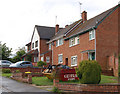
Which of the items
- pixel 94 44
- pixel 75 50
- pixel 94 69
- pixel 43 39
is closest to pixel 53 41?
pixel 43 39

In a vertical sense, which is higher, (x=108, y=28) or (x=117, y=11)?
(x=117, y=11)

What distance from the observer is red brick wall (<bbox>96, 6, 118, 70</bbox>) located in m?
24.7

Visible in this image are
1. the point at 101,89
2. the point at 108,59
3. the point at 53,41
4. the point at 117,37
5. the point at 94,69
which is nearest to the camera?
the point at 101,89

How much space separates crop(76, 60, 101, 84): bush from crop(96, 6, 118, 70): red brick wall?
1254 centimetres

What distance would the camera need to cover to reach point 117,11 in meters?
26.1

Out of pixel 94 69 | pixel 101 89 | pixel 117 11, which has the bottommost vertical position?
pixel 101 89

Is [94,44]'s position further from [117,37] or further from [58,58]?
[58,58]

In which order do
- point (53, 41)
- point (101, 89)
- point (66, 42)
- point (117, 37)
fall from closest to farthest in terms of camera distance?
point (101, 89), point (117, 37), point (66, 42), point (53, 41)

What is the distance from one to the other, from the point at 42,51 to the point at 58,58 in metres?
6.29

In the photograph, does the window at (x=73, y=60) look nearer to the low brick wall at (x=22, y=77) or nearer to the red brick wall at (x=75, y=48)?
the red brick wall at (x=75, y=48)

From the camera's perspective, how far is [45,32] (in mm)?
41906

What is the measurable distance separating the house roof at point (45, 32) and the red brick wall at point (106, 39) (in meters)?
17.3

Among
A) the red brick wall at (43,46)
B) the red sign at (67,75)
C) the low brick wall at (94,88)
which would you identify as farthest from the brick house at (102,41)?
the red brick wall at (43,46)

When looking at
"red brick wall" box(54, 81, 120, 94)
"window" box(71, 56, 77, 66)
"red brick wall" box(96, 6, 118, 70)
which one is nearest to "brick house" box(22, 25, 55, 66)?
"window" box(71, 56, 77, 66)
